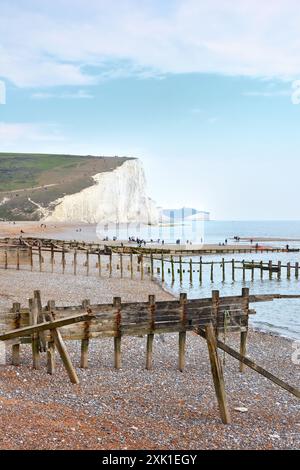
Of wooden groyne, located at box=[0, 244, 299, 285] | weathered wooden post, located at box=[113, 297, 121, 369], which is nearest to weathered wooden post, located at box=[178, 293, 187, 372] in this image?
weathered wooden post, located at box=[113, 297, 121, 369]

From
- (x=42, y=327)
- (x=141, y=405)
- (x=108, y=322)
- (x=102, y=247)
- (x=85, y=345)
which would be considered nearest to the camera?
(x=141, y=405)

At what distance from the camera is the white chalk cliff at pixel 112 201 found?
14062cm

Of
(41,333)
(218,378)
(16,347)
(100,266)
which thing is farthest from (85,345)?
(100,266)

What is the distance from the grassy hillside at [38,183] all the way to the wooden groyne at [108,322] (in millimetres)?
120453

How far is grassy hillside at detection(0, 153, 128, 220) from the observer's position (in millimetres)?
139750

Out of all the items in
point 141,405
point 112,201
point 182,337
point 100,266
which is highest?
point 112,201

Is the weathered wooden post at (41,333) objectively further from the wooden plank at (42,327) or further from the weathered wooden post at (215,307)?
the weathered wooden post at (215,307)

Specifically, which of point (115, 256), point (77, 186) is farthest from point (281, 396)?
point (77, 186)

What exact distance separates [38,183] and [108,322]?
160 meters

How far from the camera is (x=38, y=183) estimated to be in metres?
170

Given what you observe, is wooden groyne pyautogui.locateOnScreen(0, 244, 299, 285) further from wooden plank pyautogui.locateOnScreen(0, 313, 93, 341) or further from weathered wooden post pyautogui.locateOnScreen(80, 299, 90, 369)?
wooden plank pyautogui.locateOnScreen(0, 313, 93, 341)

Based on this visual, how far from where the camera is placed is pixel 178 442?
30.2ft

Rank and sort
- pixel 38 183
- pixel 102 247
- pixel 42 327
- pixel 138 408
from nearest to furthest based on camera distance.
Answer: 1. pixel 138 408
2. pixel 42 327
3. pixel 102 247
4. pixel 38 183

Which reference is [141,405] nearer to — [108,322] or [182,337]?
[108,322]
